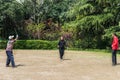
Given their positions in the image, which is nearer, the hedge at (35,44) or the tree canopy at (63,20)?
the tree canopy at (63,20)

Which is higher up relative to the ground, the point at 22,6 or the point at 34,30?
the point at 22,6

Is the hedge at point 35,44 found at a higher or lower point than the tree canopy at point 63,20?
lower

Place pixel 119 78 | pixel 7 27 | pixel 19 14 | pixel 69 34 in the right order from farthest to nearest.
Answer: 1. pixel 7 27
2. pixel 19 14
3. pixel 69 34
4. pixel 119 78

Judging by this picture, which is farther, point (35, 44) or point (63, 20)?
point (63, 20)

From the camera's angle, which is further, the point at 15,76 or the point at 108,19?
the point at 108,19

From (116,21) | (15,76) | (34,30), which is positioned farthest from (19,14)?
(15,76)

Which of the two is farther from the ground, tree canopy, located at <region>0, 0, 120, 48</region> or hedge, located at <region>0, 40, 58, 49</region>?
tree canopy, located at <region>0, 0, 120, 48</region>

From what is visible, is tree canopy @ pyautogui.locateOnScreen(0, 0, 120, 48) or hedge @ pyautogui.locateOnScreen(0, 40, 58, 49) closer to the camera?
tree canopy @ pyautogui.locateOnScreen(0, 0, 120, 48)

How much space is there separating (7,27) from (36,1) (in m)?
6.53

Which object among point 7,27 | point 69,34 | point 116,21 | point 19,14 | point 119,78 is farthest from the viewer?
point 7,27

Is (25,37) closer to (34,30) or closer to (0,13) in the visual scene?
(34,30)

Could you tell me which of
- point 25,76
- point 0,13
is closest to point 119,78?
point 25,76

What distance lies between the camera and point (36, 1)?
57.3 m

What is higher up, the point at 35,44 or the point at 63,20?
the point at 63,20
